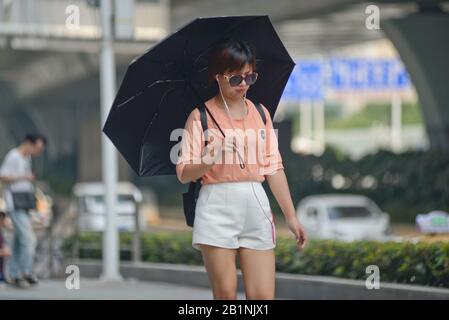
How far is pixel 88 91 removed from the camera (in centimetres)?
5953

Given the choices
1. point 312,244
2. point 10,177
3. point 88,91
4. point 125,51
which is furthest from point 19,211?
point 88,91

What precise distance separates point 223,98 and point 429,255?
492 centimetres

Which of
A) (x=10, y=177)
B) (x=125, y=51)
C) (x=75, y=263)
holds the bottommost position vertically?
(x=75, y=263)

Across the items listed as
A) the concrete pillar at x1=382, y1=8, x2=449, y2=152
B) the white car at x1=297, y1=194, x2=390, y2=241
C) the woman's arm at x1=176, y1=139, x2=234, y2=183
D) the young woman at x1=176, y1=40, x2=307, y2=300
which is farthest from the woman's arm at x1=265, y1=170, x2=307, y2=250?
the concrete pillar at x1=382, y1=8, x2=449, y2=152

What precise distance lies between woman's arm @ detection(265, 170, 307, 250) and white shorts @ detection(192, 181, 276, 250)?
112 millimetres

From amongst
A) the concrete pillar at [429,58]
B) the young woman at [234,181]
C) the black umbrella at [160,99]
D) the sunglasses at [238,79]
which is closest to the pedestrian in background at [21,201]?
the black umbrella at [160,99]

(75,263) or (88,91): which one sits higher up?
(88,91)

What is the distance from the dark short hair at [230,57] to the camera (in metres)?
6.36

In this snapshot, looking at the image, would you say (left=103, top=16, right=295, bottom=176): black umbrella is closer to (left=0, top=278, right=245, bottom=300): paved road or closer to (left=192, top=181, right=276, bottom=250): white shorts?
(left=192, top=181, right=276, bottom=250): white shorts

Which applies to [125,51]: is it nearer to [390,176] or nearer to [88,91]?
[390,176]

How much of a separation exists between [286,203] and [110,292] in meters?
7.24

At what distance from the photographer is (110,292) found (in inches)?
524

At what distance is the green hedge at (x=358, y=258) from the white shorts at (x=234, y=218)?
14.9 feet

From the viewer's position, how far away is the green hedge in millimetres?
10758
